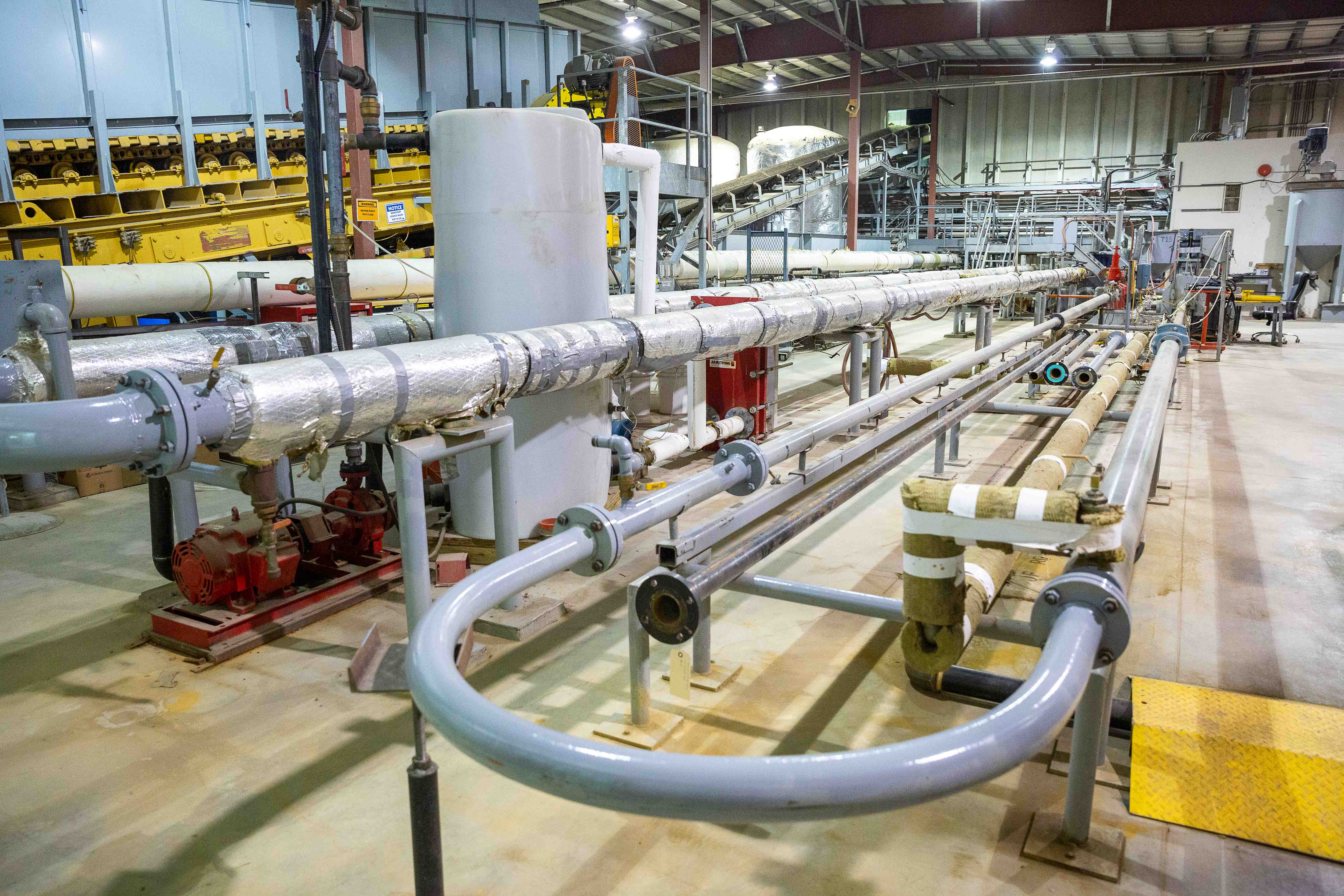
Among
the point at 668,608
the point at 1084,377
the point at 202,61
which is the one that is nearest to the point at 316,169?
the point at 668,608

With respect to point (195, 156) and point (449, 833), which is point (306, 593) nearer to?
point (449, 833)

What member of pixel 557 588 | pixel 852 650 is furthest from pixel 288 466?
pixel 852 650

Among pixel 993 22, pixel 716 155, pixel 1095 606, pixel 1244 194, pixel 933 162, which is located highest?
pixel 993 22

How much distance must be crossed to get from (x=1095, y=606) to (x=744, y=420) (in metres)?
3.77

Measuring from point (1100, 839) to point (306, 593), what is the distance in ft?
9.53

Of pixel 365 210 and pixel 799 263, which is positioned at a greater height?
pixel 365 210

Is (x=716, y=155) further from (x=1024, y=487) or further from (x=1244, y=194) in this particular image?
(x=1024, y=487)

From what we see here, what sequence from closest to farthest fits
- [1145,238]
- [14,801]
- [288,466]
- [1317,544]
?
[14,801], [288,466], [1317,544], [1145,238]

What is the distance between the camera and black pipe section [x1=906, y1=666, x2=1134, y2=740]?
2.47 metres

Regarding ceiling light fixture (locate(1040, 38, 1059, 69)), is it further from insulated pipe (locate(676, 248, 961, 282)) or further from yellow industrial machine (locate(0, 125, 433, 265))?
yellow industrial machine (locate(0, 125, 433, 265))

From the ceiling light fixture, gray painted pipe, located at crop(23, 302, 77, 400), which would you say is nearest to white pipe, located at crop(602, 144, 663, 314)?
gray painted pipe, located at crop(23, 302, 77, 400)

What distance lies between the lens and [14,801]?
7.58 feet

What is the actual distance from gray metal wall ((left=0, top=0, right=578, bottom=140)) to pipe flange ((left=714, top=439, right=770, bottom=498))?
789cm

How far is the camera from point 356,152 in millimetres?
6594
